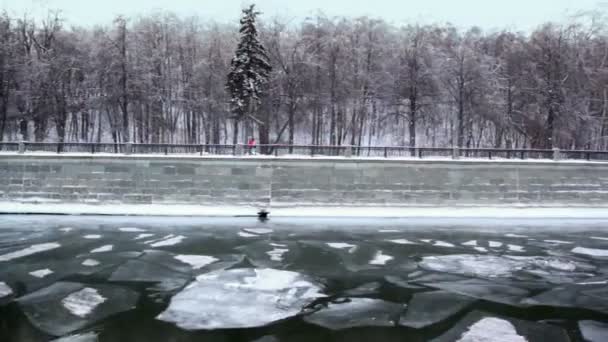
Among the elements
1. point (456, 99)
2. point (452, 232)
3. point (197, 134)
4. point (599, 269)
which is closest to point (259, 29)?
point (197, 134)

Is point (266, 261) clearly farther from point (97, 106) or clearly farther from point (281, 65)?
point (97, 106)

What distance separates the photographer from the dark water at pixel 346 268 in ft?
22.5

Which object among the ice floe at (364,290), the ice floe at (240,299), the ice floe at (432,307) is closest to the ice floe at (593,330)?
the ice floe at (432,307)

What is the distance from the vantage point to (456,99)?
3030 cm

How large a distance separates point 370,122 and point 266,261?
27.3m

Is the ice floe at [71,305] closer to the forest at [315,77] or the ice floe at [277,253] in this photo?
the ice floe at [277,253]

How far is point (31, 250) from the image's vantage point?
40.5 feet

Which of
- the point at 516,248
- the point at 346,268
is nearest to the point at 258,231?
the point at 346,268

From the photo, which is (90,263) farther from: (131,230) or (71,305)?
(131,230)

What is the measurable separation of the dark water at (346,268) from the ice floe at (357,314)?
0.04 m

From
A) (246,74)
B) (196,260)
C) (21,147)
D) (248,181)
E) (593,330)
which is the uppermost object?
(246,74)

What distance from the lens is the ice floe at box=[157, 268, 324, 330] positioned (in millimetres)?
7234

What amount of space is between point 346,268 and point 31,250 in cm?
904

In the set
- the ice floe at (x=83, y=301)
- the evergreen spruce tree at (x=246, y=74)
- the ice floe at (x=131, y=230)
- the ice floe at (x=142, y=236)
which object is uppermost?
the evergreen spruce tree at (x=246, y=74)
